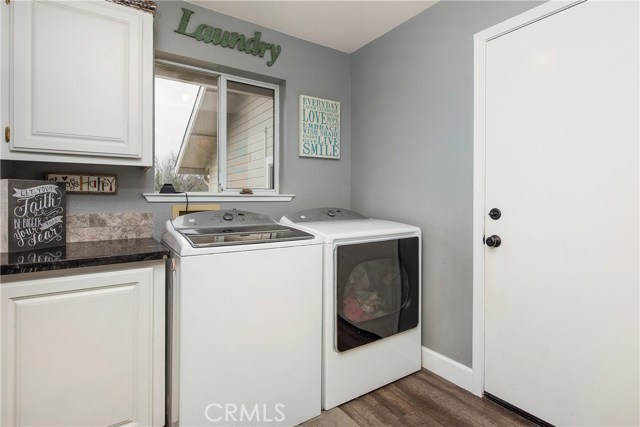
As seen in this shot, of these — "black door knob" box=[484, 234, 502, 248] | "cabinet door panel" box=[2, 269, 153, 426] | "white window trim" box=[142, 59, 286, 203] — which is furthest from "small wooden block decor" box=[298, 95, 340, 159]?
"cabinet door panel" box=[2, 269, 153, 426]

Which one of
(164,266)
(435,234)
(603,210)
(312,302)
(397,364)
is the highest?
(603,210)

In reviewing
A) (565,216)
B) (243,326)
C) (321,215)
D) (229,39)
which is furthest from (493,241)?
(229,39)

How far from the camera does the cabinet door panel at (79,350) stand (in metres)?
1.24

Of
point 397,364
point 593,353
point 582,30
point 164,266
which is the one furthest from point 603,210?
point 164,266

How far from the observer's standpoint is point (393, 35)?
240cm

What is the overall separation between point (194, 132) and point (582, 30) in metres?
2.28

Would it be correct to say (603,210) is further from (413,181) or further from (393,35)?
(393,35)

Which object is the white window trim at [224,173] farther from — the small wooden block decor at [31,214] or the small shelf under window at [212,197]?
the small wooden block decor at [31,214]

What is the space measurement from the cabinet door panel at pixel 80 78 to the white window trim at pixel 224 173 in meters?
0.44

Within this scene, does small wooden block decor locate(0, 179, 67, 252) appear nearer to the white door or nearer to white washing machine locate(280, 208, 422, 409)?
white washing machine locate(280, 208, 422, 409)

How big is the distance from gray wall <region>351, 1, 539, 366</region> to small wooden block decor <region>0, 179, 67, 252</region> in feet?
6.59

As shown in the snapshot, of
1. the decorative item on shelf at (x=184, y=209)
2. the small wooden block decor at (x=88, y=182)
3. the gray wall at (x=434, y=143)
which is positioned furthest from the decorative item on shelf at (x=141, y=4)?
the gray wall at (x=434, y=143)

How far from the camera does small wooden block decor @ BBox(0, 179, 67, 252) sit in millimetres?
1363

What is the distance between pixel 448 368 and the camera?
204 cm
